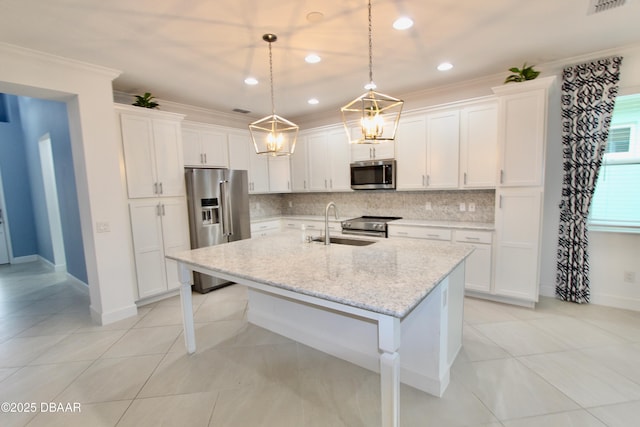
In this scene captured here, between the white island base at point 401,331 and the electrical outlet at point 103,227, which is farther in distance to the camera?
the electrical outlet at point 103,227

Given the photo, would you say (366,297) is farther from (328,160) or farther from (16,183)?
(16,183)

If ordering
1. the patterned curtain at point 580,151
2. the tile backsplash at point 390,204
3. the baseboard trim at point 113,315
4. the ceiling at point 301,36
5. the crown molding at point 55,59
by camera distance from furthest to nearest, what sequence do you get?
the tile backsplash at point 390,204
the baseboard trim at point 113,315
the patterned curtain at point 580,151
the crown molding at point 55,59
the ceiling at point 301,36

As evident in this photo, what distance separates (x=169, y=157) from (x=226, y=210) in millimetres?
1021

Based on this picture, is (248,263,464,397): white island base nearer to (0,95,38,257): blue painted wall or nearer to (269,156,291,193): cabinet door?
(269,156,291,193): cabinet door

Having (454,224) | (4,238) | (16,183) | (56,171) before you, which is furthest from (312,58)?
(4,238)

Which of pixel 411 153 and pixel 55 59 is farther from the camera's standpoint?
pixel 411 153

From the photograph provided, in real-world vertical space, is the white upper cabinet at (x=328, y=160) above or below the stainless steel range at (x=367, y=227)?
above

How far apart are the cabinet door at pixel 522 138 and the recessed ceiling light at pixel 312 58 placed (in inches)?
82.8

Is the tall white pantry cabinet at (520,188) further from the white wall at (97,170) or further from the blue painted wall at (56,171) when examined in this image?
the blue painted wall at (56,171)

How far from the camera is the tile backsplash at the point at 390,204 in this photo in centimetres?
Answer: 389

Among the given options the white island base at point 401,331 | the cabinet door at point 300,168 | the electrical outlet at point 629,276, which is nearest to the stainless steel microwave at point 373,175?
the cabinet door at point 300,168

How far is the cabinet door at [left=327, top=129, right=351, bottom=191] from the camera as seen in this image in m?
4.70

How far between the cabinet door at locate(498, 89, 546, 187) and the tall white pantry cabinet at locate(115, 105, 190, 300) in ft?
13.1

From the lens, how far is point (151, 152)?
361 centimetres
